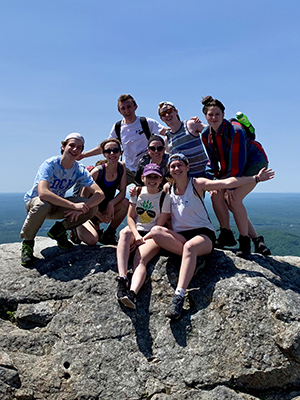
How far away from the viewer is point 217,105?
9.20 meters

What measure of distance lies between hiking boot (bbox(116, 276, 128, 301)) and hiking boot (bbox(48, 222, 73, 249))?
3117 millimetres

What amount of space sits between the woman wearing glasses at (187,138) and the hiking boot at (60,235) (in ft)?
13.3

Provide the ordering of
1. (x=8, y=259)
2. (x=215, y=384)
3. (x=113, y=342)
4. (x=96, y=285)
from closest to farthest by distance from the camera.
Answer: (x=215, y=384), (x=113, y=342), (x=96, y=285), (x=8, y=259)

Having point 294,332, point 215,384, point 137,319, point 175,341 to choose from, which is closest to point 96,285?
point 137,319

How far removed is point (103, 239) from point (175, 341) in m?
4.54

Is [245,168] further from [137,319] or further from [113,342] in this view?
[113,342]

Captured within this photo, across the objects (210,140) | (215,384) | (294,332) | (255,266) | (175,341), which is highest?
(210,140)

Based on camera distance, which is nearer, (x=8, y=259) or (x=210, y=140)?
(x=210, y=140)

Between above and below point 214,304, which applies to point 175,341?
below

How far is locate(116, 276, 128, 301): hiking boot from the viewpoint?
7980 mm

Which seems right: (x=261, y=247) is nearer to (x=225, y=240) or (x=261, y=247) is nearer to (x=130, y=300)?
(x=225, y=240)

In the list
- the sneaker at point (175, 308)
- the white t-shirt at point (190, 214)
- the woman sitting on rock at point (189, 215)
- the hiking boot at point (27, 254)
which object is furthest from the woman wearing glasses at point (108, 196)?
the sneaker at point (175, 308)

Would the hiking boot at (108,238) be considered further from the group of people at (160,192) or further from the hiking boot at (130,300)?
the hiking boot at (130,300)

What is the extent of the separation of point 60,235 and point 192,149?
476 cm
